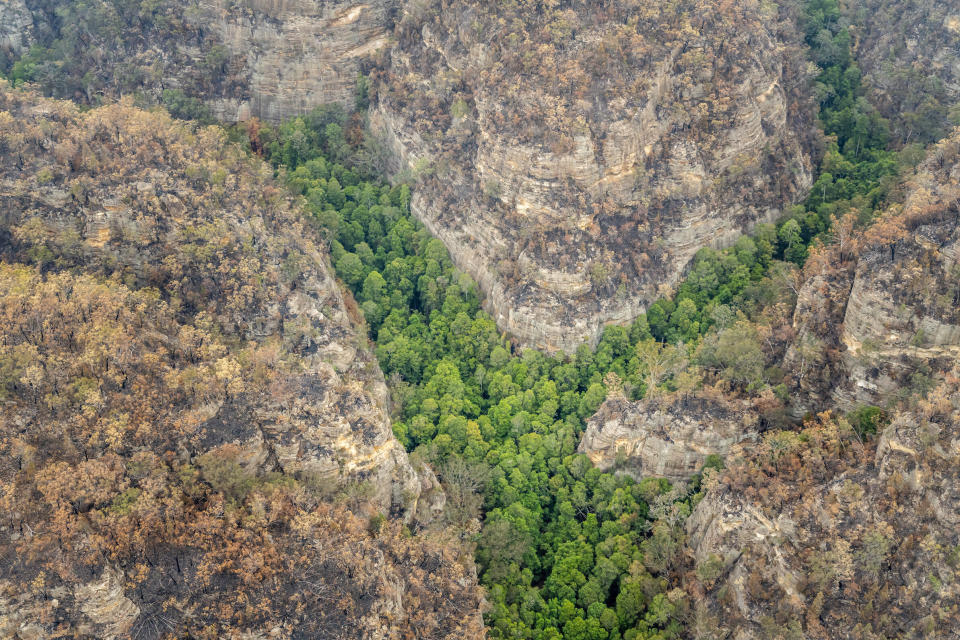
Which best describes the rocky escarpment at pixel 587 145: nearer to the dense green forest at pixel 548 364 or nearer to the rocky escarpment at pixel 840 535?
the dense green forest at pixel 548 364

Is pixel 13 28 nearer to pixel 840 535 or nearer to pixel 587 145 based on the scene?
pixel 587 145

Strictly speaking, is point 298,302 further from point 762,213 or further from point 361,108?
point 762,213

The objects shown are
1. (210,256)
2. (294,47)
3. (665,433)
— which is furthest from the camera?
(294,47)

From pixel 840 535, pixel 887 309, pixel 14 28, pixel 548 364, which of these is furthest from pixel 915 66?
pixel 14 28

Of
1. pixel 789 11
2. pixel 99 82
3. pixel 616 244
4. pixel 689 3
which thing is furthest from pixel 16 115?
pixel 789 11

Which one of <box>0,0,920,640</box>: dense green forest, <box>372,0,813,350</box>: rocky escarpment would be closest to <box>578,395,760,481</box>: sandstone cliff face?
<box>0,0,920,640</box>: dense green forest

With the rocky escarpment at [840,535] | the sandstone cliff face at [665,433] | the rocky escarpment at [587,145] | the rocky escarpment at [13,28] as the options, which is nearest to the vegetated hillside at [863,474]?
the rocky escarpment at [840,535]
